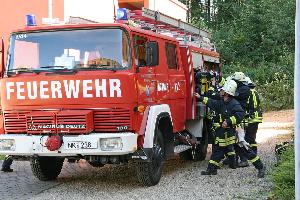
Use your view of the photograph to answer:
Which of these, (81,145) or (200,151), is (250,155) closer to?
(200,151)

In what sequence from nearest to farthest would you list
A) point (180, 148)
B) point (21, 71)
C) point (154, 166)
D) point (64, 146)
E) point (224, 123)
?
point (64, 146), point (21, 71), point (154, 166), point (224, 123), point (180, 148)

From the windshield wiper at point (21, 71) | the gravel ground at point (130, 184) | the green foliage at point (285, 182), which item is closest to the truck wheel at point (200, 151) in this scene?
the gravel ground at point (130, 184)

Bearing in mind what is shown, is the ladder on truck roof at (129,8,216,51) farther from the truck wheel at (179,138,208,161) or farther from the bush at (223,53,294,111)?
the bush at (223,53,294,111)

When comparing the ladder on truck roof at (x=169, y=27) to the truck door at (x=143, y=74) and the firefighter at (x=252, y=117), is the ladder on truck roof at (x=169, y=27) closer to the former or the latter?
the truck door at (x=143, y=74)

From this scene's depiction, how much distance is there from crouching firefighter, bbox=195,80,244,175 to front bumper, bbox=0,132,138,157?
206 centimetres

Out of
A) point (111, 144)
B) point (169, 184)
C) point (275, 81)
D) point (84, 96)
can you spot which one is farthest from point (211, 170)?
point (275, 81)

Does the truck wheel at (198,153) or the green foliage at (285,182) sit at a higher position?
the green foliage at (285,182)

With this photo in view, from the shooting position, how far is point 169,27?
10102mm

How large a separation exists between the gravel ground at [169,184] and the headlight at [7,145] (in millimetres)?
813

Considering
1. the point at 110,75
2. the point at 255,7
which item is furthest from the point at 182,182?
the point at 255,7

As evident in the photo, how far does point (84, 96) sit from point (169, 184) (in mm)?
2058

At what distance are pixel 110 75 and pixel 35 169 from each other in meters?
2.38

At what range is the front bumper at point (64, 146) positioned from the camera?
730cm

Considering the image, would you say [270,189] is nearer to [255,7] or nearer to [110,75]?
[110,75]
